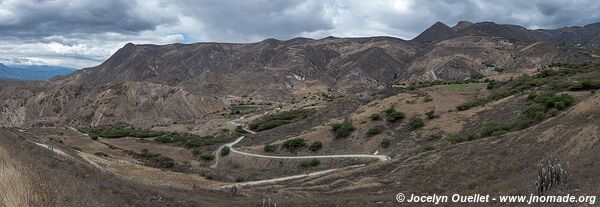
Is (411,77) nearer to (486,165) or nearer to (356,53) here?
(356,53)

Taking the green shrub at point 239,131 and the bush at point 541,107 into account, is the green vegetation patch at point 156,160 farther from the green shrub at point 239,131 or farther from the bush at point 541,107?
the bush at point 541,107

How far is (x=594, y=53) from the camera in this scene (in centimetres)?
13238

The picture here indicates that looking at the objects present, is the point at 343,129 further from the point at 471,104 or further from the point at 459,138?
the point at 459,138

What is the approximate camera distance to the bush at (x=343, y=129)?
46125 mm

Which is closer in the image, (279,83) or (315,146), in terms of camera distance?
(315,146)

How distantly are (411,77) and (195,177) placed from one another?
377 ft

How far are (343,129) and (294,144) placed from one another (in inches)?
196

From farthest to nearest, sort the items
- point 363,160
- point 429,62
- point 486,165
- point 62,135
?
point 429,62 < point 62,135 < point 363,160 < point 486,165

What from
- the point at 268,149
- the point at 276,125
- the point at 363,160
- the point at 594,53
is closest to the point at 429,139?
the point at 363,160

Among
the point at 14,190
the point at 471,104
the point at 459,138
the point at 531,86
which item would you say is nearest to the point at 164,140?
the point at 471,104

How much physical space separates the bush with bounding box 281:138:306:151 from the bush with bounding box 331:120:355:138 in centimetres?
346

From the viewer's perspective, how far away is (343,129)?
4647cm

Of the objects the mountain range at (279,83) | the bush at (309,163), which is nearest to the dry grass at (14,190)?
the bush at (309,163)

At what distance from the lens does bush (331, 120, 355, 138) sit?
4612 centimetres
